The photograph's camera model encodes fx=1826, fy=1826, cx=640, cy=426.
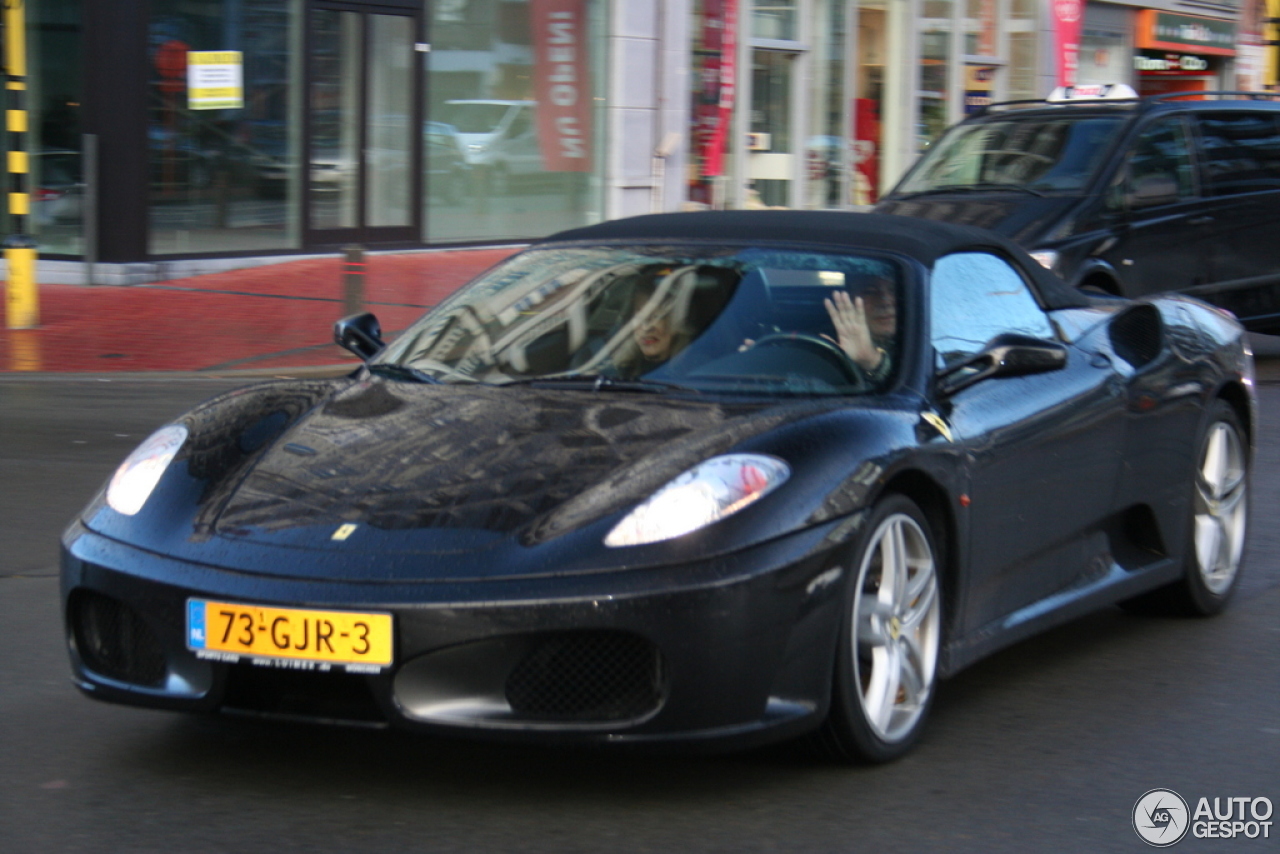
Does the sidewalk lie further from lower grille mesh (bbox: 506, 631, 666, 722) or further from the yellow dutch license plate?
lower grille mesh (bbox: 506, 631, 666, 722)

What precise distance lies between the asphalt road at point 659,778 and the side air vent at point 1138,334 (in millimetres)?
920

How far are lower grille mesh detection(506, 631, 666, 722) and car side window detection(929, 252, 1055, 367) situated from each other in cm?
144

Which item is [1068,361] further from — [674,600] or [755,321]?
[674,600]

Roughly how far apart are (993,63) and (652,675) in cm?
2560

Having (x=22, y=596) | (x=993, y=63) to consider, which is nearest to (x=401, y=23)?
(x=993, y=63)

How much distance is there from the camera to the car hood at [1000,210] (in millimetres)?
10836

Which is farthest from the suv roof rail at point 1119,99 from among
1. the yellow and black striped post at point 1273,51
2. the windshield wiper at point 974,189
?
the yellow and black striped post at point 1273,51

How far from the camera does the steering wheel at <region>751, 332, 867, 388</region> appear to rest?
15.3ft

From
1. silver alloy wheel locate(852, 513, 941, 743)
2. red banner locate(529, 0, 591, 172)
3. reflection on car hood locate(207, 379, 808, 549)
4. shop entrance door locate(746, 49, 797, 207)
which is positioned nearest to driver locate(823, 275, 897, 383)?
reflection on car hood locate(207, 379, 808, 549)

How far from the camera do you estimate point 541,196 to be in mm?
21141

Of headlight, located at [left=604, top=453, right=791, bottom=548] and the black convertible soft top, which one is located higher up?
the black convertible soft top

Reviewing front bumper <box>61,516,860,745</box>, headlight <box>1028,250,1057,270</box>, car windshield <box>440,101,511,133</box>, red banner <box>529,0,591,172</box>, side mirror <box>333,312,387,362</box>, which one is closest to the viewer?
front bumper <box>61,516,860,745</box>

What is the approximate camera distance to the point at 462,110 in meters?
20.2

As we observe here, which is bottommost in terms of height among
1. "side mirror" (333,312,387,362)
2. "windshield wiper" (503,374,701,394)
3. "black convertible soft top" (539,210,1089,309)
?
"windshield wiper" (503,374,701,394)
